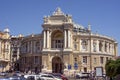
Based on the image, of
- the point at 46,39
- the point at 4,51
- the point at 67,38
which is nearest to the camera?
the point at 67,38

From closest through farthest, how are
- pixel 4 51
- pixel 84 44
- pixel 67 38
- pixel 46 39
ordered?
pixel 67 38 < pixel 46 39 < pixel 84 44 < pixel 4 51

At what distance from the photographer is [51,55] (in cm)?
9269

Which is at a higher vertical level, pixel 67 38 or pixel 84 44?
pixel 67 38

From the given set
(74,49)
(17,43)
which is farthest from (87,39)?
(17,43)

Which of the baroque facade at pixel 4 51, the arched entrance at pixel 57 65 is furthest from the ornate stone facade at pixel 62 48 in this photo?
the baroque facade at pixel 4 51

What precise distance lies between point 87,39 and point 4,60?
80.1 feet

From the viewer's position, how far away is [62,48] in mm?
93562

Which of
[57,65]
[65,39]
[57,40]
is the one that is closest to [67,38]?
[65,39]

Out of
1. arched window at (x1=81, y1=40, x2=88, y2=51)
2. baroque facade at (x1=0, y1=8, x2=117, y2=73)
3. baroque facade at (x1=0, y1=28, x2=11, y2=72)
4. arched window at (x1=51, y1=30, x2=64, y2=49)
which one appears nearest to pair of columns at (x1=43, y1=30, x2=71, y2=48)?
baroque facade at (x1=0, y1=8, x2=117, y2=73)

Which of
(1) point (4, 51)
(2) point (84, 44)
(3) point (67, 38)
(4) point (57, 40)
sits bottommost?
(1) point (4, 51)

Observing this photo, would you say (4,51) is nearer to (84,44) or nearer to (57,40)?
(57,40)

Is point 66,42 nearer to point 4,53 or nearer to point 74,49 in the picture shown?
point 74,49

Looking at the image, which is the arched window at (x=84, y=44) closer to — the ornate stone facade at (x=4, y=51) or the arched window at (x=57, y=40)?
the arched window at (x=57, y=40)

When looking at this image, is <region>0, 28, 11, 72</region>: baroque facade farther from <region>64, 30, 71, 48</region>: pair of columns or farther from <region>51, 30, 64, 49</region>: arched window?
<region>64, 30, 71, 48</region>: pair of columns
